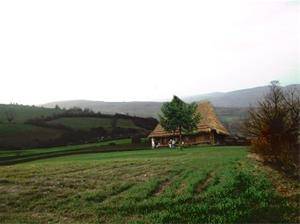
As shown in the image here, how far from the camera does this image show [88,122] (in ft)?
363

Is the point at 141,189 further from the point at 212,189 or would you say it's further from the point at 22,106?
the point at 22,106

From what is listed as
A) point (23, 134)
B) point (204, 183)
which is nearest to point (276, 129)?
point (204, 183)

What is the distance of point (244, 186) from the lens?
21609 mm

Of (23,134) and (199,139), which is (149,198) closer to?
(199,139)

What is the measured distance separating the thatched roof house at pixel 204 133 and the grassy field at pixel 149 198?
166ft

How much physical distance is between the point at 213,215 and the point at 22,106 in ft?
432

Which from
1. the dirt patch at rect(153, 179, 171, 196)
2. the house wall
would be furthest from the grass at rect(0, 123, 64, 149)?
the dirt patch at rect(153, 179, 171, 196)

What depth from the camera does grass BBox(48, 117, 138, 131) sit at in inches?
4168

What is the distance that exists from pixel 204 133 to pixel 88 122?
38271 millimetres

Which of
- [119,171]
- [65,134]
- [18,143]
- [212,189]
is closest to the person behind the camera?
[212,189]

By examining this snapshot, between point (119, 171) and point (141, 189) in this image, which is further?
point (119, 171)

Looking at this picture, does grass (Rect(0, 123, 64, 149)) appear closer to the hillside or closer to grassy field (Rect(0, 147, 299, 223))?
the hillside

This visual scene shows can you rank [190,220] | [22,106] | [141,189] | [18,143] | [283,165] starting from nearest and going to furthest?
[190,220] → [141,189] → [283,165] → [18,143] → [22,106]

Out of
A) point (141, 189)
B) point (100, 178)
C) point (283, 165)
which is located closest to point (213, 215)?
point (141, 189)
